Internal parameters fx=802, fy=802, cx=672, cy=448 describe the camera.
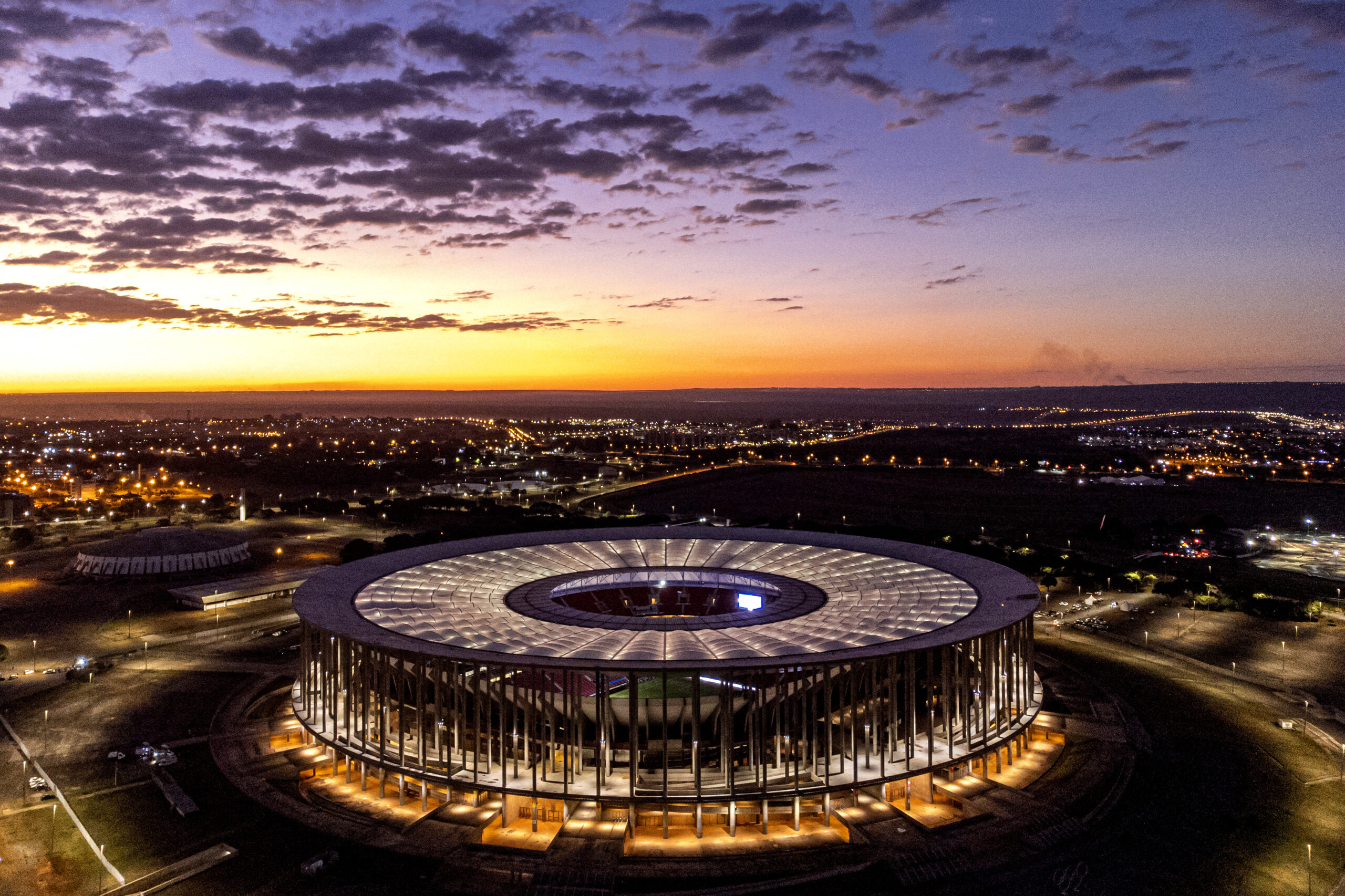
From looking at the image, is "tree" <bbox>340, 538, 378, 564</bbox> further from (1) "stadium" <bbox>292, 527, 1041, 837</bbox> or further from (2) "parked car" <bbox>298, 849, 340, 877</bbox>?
(2) "parked car" <bbox>298, 849, 340, 877</bbox>

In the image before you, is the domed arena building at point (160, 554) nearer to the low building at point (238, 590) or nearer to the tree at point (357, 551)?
the low building at point (238, 590)

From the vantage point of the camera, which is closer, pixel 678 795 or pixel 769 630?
pixel 678 795

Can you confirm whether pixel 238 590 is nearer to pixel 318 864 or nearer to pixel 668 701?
pixel 318 864

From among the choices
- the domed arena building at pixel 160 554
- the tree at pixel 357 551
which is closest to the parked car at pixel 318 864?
the tree at pixel 357 551

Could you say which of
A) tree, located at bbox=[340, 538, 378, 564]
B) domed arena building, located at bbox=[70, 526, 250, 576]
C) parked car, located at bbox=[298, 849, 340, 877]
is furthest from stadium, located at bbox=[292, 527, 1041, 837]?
domed arena building, located at bbox=[70, 526, 250, 576]

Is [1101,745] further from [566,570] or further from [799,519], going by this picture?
[799,519]

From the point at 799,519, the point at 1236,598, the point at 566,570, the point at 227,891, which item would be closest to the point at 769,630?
the point at 566,570
